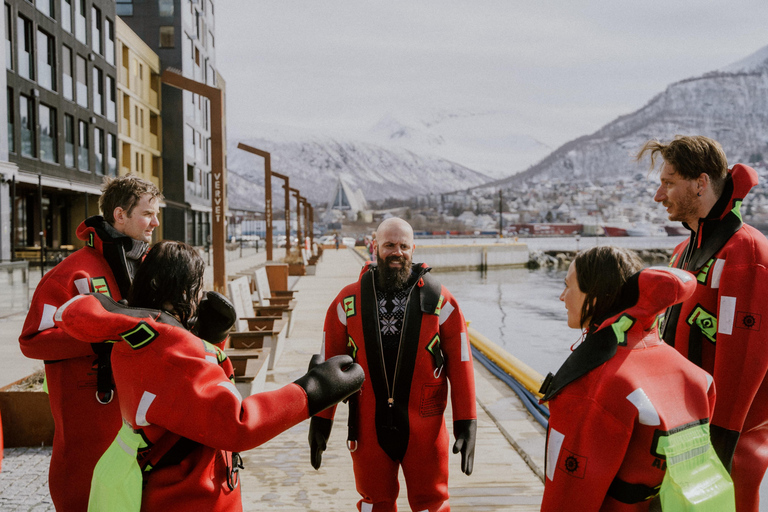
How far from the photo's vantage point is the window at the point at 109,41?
30109 millimetres

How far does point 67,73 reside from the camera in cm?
2642

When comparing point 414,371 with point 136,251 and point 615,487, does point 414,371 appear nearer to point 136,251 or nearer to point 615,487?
point 615,487

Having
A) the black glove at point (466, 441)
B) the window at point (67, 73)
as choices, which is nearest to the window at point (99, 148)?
the window at point (67, 73)

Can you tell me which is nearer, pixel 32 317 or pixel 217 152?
pixel 32 317

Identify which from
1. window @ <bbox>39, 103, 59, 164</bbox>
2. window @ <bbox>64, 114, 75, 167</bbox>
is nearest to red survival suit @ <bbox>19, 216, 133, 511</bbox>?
window @ <bbox>39, 103, 59, 164</bbox>

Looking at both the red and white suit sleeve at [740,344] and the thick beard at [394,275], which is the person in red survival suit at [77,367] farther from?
the red and white suit sleeve at [740,344]

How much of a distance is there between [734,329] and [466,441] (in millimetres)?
1391

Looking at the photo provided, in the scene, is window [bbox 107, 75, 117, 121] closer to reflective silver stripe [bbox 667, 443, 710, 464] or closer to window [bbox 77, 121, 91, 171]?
window [bbox 77, 121, 91, 171]

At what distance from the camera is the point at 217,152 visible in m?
7.82

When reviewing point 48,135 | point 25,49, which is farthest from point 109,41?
point 48,135

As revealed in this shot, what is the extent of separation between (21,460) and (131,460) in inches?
131

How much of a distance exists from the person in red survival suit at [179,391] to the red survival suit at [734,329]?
1.47m

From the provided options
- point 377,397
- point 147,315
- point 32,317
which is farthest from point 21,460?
point 147,315

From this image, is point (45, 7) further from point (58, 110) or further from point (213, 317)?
point (213, 317)
